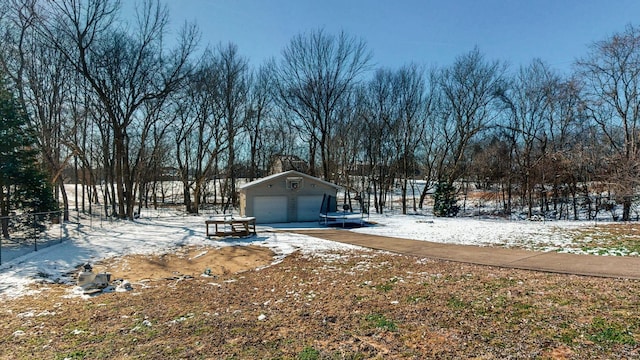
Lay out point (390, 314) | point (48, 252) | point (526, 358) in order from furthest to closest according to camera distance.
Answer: point (48, 252)
point (390, 314)
point (526, 358)

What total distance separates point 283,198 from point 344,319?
14.5 meters

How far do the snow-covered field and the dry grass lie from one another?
5.71 feet

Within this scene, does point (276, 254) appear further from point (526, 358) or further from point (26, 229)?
point (26, 229)

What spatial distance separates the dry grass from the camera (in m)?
4.06

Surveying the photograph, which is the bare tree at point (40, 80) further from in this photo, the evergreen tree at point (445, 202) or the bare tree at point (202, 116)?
the evergreen tree at point (445, 202)

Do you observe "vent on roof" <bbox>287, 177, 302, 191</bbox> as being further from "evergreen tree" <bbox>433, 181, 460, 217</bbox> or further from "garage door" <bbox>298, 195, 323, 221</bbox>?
"evergreen tree" <bbox>433, 181, 460, 217</bbox>

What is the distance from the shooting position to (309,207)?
19.9 meters

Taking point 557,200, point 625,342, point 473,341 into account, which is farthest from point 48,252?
point 557,200

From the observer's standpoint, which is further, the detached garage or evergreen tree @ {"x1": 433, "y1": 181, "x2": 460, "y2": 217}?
evergreen tree @ {"x1": 433, "y1": 181, "x2": 460, "y2": 217}

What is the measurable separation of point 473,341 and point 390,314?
1.29 metres

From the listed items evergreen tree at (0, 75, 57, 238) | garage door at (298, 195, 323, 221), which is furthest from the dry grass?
garage door at (298, 195, 323, 221)

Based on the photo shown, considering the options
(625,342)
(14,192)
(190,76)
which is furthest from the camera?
(190,76)

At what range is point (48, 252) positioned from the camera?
10.3 metres

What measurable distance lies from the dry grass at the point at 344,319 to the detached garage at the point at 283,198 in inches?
443
